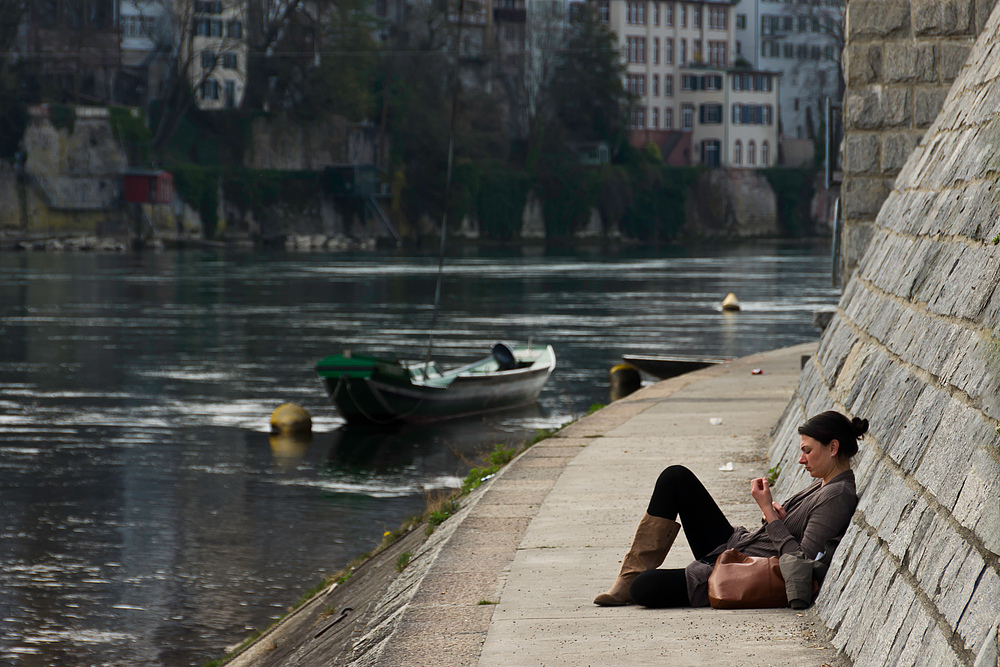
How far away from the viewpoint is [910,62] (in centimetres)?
1136

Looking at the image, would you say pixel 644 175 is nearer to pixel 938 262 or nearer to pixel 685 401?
pixel 685 401

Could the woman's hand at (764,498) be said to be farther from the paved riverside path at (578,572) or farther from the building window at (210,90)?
the building window at (210,90)

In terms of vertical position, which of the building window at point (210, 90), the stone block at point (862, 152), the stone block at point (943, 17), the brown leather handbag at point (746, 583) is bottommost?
the brown leather handbag at point (746, 583)

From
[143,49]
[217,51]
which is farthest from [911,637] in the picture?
[217,51]

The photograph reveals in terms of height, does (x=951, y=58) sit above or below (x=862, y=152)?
above

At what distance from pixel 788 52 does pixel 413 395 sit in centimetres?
11542

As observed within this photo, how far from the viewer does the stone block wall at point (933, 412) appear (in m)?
4.60

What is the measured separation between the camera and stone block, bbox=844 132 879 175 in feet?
38.5

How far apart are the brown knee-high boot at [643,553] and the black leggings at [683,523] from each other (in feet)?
0.20

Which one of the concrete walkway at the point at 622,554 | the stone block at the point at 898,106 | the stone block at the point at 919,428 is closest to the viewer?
the stone block at the point at 919,428

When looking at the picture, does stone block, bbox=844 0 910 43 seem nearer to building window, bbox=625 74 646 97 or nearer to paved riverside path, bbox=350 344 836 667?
paved riverside path, bbox=350 344 836 667

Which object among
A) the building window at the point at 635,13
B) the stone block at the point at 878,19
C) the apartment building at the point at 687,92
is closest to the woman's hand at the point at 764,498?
the stone block at the point at 878,19

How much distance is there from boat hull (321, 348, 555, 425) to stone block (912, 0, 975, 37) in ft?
46.3

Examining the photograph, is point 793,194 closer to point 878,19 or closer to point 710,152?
point 710,152
